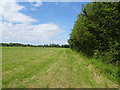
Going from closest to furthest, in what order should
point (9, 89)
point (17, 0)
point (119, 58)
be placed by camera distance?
point (9, 89), point (119, 58), point (17, 0)

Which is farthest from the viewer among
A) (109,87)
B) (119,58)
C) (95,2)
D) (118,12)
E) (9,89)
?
→ (95,2)

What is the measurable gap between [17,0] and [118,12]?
7485 mm

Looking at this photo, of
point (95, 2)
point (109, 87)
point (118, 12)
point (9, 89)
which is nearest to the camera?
point (9, 89)

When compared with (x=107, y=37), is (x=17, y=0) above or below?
above

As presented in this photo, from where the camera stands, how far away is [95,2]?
9109mm

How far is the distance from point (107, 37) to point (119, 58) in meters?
1.87

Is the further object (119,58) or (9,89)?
(119,58)

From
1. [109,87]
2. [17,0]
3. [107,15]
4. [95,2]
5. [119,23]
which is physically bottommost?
[109,87]

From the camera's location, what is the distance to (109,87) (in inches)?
181

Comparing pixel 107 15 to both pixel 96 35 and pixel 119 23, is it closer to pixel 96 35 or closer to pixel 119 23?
pixel 119 23

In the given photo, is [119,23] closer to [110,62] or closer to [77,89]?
[110,62]

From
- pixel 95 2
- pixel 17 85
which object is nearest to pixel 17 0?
pixel 17 85

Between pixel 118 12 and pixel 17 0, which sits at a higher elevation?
pixel 17 0

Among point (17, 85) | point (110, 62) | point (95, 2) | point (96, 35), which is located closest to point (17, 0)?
point (17, 85)
